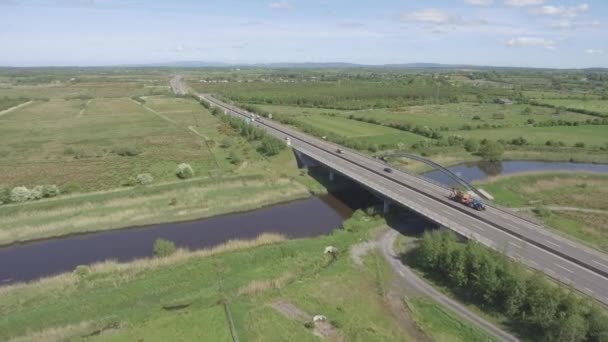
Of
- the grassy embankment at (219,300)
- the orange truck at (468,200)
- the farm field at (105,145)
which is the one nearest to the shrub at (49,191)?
the farm field at (105,145)

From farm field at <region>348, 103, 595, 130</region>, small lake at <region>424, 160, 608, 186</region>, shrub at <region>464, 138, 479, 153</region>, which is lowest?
small lake at <region>424, 160, 608, 186</region>

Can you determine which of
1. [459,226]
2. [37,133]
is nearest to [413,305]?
[459,226]

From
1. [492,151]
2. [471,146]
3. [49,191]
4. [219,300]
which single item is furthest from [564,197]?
[49,191]

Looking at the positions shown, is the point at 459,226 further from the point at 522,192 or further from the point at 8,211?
the point at 8,211

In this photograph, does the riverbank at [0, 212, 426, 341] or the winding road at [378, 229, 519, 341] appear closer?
the riverbank at [0, 212, 426, 341]

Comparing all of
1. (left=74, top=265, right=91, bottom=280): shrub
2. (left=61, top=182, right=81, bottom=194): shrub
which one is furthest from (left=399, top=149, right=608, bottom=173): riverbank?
(left=74, top=265, right=91, bottom=280): shrub

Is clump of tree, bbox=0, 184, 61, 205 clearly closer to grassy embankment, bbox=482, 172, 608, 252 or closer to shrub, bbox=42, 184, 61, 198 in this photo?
shrub, bbox=42, 184, 61, 198

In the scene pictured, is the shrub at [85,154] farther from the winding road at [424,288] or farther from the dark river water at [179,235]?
the winding road at [424,288]

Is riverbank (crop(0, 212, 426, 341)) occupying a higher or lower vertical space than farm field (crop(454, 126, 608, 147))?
lower
